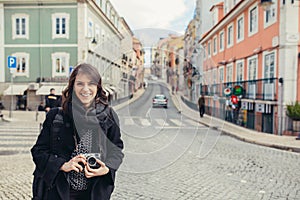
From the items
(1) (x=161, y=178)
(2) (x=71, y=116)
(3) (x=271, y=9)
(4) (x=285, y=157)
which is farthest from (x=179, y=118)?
(3) (x=271, y=9)

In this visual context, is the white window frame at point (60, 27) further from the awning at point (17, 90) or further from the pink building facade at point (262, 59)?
the pink building facade at point (262, 59)

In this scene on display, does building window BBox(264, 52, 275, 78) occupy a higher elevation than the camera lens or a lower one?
higher

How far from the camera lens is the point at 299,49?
37.5 feet

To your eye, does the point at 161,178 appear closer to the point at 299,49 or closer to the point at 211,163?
the point at 211,163

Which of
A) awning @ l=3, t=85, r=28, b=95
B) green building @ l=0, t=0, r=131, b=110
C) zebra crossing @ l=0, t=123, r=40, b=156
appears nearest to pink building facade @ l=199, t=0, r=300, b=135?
zebra crossing @ l=0, t=123, r=40, b=156

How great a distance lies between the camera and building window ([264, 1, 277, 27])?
39.9 ft

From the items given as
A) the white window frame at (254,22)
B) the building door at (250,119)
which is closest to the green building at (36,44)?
the white window frame at (254,22)

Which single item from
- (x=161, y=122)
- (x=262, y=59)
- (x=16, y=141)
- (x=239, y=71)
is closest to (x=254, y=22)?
(x=262, y=59)

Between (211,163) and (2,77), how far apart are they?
861 inches

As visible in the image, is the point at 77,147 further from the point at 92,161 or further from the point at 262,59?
the point at 262,59

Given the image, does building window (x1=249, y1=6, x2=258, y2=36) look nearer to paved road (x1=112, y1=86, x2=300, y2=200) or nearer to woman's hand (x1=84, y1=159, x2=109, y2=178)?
paved road (x1=112, y1=86, x2=300, y2=200)

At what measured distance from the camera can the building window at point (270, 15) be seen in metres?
12.2

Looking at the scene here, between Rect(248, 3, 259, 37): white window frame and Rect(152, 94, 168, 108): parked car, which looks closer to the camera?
Rect(152, 94, 168, 108): parked car

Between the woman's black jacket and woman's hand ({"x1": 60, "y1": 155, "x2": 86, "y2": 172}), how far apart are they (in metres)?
0.03
